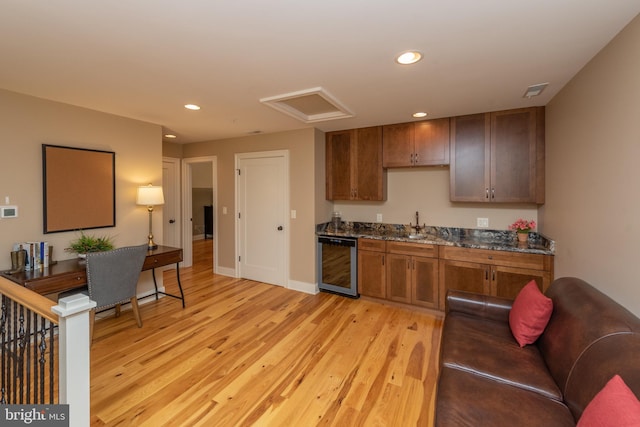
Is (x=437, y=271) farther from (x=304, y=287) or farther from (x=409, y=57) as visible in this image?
(x=409, y=57)

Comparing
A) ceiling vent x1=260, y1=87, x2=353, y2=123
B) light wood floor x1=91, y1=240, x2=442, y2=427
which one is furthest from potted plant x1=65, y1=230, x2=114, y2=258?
ceiling vent x1=260, y1=87, x2=353, y2=123

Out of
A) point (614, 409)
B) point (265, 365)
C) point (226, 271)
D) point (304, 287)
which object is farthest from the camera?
point (226, 271)

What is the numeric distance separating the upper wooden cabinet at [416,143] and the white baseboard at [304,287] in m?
1.94

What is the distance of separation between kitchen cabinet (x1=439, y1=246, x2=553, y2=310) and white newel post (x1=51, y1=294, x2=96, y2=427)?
3121 millimetres

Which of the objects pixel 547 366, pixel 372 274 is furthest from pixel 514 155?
pixel 547 366

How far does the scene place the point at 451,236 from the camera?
3652 mm

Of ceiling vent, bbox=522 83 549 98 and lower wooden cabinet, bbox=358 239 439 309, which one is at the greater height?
ceiling vent, bbox=522 83 549 98

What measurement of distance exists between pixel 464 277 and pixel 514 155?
1432 mm

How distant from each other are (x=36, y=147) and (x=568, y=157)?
4775mm

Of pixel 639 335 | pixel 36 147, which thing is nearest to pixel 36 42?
pixel 36 147

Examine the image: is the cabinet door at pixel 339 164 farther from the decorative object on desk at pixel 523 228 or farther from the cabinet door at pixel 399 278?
the decorative object on desk at pixel 523 228

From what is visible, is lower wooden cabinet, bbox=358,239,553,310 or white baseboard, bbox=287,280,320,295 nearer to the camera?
lower wooden cabinet, bbox=358,239,553,310

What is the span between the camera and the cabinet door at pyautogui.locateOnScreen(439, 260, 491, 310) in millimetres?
3061

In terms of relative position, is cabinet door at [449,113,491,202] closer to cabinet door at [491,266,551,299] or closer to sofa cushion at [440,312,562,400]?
cabinet door at [491,266,551,299]
